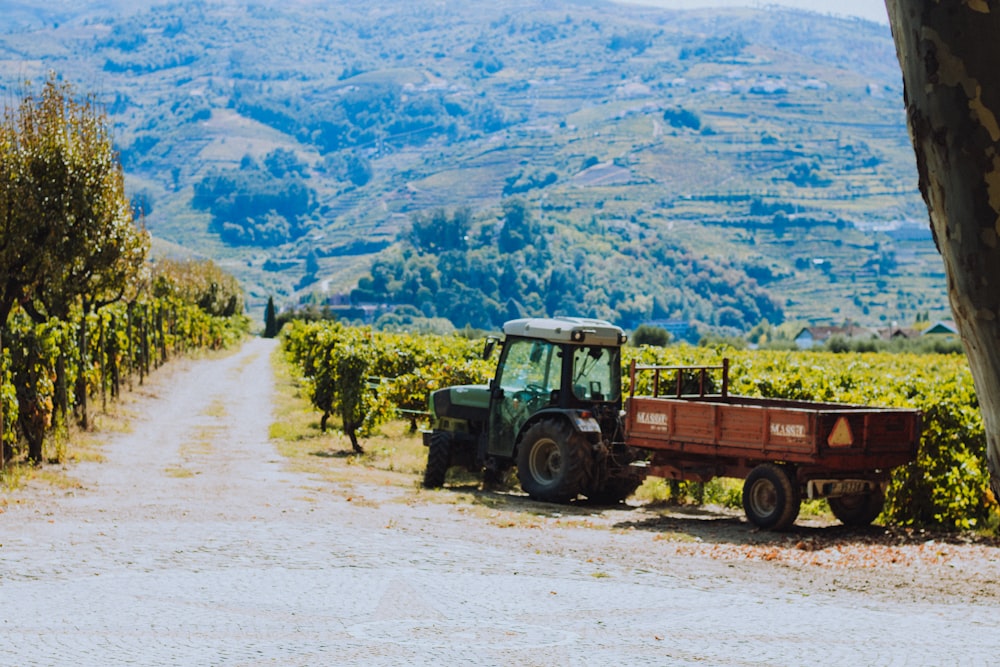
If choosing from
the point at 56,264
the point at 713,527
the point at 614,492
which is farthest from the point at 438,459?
the point at 56,264

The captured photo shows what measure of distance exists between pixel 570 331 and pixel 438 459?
9.79 feet

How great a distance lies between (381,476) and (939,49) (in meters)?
16.7

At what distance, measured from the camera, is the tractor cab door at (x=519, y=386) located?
1588 centimetres

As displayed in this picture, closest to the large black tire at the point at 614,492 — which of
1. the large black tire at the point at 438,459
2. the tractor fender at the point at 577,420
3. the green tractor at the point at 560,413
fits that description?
the green tractor at the point at 560,413

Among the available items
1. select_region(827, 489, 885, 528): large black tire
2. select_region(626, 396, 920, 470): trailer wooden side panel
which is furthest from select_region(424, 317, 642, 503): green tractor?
select_region(827, 489, 885, 528): large black tire

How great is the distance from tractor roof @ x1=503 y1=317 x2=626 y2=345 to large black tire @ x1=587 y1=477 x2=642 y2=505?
182cm

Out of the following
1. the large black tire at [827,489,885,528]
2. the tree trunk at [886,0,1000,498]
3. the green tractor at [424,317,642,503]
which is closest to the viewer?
the tree trunk at [886,0,1000,498]

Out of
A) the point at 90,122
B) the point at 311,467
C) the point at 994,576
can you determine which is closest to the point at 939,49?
the point at 994,576

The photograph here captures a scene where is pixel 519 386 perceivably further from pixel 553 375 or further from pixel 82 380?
pixel 82 380

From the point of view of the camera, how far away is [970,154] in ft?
7.18

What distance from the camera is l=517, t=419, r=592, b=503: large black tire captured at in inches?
590

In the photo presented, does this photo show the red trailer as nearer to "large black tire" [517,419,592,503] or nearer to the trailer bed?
the trailer bed

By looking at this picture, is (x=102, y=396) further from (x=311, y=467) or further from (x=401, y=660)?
(x=401, y=660)

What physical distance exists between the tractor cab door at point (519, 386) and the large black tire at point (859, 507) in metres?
3.87
